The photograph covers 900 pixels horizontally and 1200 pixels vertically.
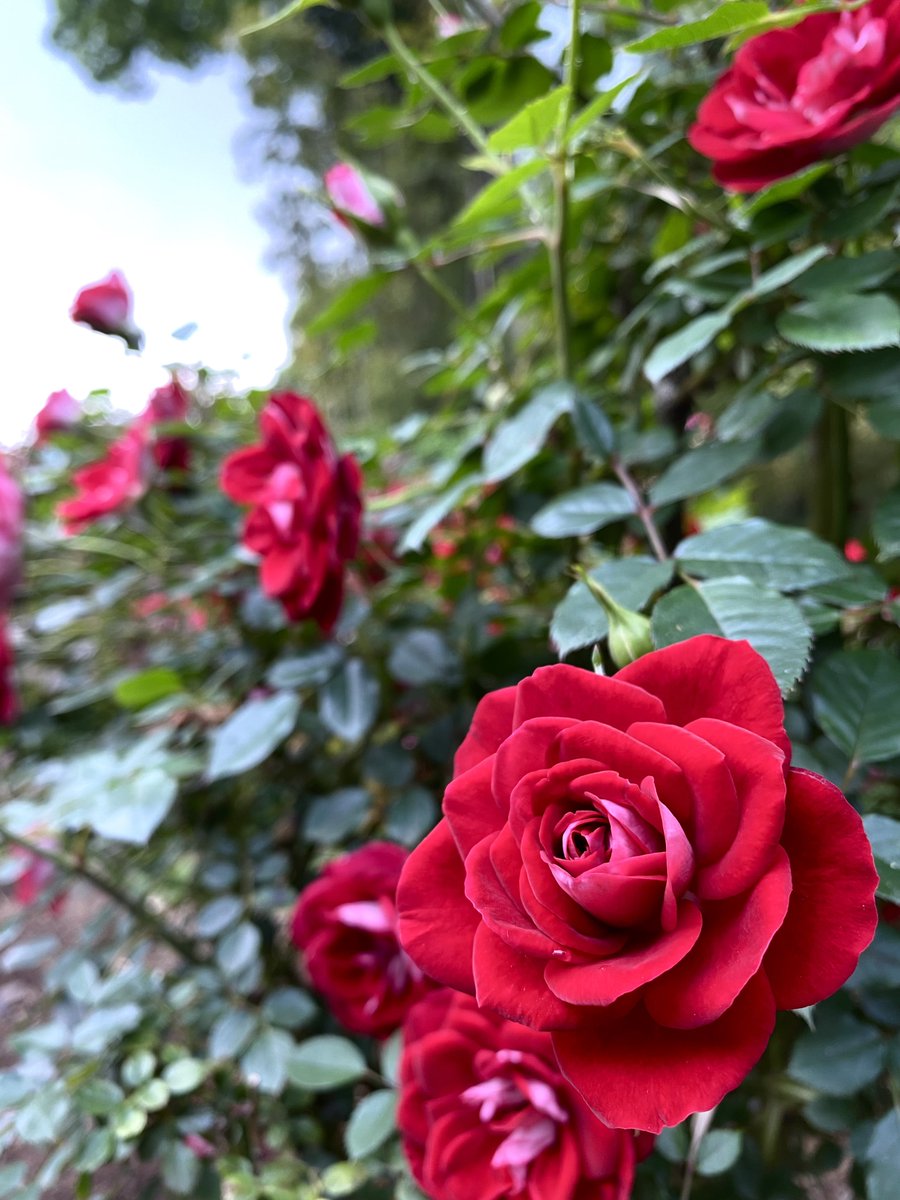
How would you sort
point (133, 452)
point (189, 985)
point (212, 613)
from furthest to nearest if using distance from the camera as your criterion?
point (212, 613) < point (133, 452) < point (189, 985)

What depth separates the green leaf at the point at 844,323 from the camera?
0.22 meters

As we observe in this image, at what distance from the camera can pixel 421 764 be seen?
0.43 m

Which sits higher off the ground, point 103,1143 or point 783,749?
point 783,749

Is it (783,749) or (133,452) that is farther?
(133,452)

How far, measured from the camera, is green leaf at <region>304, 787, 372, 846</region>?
375 mm

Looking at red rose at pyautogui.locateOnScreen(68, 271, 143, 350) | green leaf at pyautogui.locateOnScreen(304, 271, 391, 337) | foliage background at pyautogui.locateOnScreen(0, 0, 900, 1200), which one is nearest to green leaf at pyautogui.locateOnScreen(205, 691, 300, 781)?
foliage background at pyautogui.locateOnScreen(0, 0, 900, 1200)

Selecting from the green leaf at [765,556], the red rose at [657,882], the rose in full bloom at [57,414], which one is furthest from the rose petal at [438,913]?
the rose in full bloom at [57,414]

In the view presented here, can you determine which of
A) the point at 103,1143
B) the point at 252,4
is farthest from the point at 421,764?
the point at 252,4

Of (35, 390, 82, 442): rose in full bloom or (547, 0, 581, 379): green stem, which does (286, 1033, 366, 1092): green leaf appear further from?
(35, 390, 82, 442): rose in full bloom

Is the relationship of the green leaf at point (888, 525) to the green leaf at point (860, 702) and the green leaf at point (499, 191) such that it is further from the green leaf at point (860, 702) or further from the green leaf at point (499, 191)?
the green leaf at point (499, 191)

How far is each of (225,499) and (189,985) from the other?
0.34m

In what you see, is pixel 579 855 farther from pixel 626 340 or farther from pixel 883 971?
pixel 626 340

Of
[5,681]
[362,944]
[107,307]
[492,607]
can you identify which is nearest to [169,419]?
[107,307]

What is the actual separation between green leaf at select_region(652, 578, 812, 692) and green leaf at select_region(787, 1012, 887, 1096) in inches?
6.1
